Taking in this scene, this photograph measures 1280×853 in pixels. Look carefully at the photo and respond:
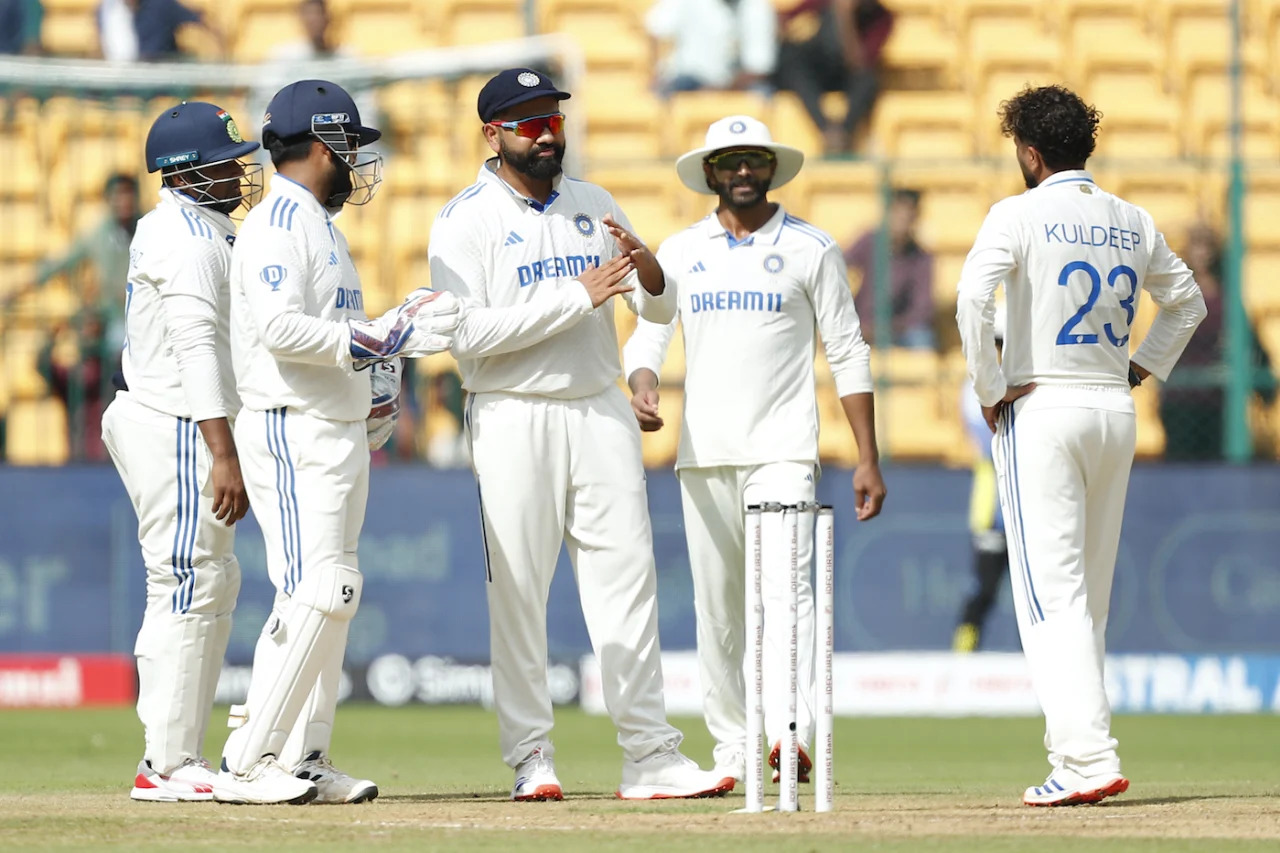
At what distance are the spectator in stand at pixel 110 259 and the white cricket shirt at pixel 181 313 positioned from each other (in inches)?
243

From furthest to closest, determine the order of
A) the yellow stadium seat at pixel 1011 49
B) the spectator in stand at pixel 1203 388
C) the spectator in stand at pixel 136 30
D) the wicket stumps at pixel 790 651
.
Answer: the yellow stadium seat at pixel 1011 49 < the spectator in stand at pixel 136 30 < the spectator in stand at pixel 1203 388 < the wicket stumps at pixel 790 651

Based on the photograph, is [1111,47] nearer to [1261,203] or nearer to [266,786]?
[1261,203]

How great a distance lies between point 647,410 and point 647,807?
1440 mm

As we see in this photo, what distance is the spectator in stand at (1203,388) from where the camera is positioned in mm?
12281

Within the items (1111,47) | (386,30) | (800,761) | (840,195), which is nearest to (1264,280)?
(1111,47)

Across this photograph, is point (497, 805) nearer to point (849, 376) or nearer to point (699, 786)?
point (699, 786)

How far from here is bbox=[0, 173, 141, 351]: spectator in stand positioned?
1230 centimetres

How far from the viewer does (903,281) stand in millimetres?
12555

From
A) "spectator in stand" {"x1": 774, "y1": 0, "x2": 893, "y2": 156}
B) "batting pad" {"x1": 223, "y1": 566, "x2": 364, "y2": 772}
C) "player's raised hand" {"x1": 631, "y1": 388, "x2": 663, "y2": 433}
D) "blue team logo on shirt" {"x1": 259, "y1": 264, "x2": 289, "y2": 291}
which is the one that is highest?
"spectator in stand" {"x1": 774, "y1": 0, "x2": 893, "y2": 156}

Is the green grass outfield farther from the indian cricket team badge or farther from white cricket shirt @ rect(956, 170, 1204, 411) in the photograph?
the indian cricket team badge

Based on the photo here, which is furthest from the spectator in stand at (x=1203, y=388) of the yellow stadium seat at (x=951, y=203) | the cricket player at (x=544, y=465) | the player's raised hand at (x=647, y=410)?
the cricket player at (x=544, y=465)

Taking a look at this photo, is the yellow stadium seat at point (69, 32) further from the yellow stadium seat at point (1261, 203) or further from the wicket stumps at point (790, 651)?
the wicket stumps at point (790, 651)

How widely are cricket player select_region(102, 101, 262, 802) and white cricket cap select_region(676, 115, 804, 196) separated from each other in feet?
5.54

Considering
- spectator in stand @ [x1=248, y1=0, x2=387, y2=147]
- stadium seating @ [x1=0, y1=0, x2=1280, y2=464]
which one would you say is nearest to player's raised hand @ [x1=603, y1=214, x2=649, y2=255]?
stadium seating @ [x1=0, y1=0, x2=1280, y2=464]
